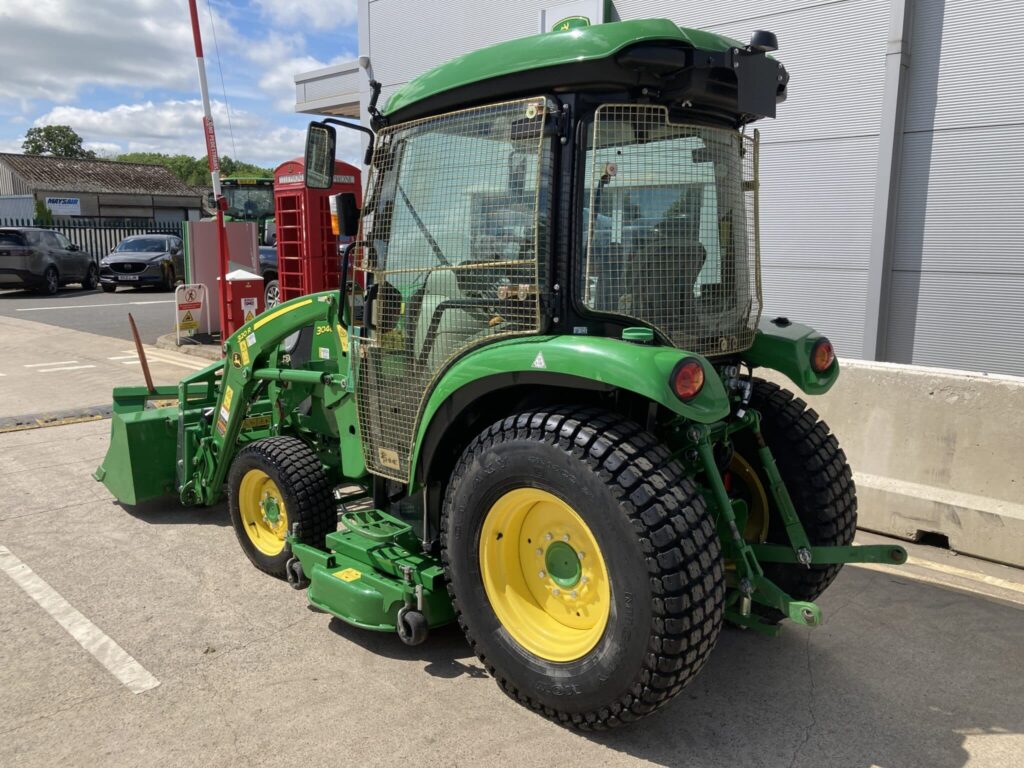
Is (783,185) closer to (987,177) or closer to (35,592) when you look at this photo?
(987,177)

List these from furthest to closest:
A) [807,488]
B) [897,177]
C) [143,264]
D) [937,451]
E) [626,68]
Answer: [143,264], [897,177], [937,451], [807,488], [626,68]

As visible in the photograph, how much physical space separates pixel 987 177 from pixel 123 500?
6.48 m

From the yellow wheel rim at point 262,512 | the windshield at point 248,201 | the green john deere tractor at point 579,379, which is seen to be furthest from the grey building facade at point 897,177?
the windshield at point 248,201

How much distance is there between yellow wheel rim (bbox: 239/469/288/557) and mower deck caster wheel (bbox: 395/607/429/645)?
1.18 meters

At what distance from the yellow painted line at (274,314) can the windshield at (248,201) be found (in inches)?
713

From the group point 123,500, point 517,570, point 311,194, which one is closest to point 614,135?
point 517,570

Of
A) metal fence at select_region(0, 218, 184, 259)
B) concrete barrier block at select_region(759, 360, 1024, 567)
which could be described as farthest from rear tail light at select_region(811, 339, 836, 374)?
metal fence at select_region(0, 218, 184, 259)

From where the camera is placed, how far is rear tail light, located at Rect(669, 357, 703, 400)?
2.67 m

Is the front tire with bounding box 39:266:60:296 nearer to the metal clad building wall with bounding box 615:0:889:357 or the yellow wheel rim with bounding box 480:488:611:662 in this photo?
the metal clad building wall with bounding box 615:0:889:357

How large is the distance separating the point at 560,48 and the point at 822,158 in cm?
481

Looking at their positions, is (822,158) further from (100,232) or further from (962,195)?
(100,232)

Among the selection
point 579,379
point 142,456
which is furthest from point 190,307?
point 579,379

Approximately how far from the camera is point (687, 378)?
106 inches

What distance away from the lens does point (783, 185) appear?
7285 mm
